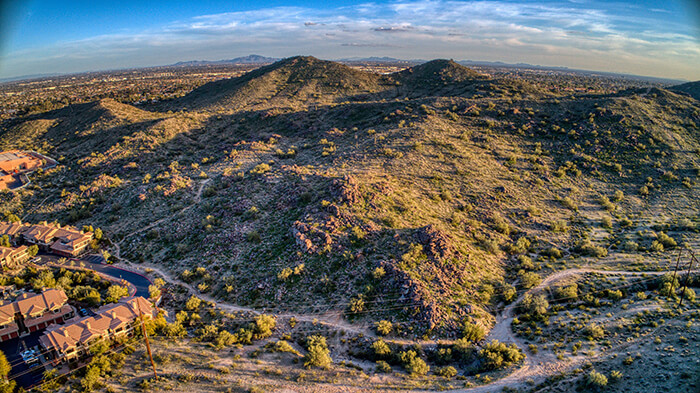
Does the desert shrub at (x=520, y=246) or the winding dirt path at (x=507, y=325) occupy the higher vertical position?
the desert shrub at (x=520, y=246)

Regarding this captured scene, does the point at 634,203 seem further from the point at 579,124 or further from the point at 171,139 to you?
the point at 171,139

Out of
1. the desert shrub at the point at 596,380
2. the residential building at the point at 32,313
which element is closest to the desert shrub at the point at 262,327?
the residential building at the point at 32,313

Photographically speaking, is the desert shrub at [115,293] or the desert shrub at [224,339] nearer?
the desert shrub at [224,339]

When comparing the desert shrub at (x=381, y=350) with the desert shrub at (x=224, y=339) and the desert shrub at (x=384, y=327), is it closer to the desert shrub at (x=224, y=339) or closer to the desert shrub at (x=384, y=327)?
the desert shrub at (x=384, y=327)

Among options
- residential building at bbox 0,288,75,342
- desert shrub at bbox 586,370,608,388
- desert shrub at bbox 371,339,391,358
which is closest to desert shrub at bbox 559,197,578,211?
desert shrub at bbox 586,370,608,388

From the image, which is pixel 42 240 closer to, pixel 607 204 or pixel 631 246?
pixel 631 246

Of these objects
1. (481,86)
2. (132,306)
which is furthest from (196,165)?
(481,86)

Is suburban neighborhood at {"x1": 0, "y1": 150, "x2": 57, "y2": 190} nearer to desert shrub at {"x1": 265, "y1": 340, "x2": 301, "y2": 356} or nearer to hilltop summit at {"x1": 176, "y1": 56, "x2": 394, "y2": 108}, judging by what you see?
hilltop summit at {"x1": 176, "y1": 56, "x2": 394, "y2": 108}
